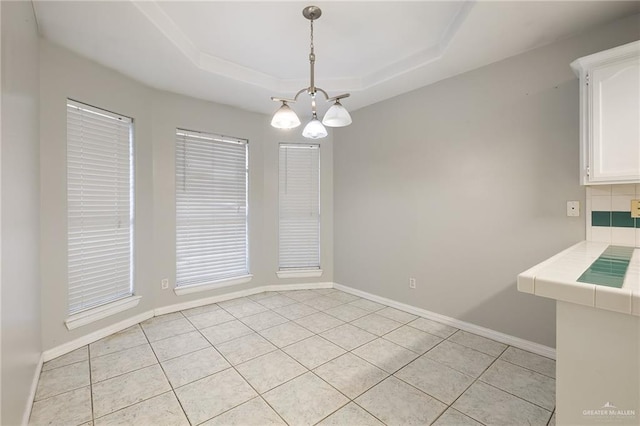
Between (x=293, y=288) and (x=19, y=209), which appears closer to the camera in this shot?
(x=19, y=209)

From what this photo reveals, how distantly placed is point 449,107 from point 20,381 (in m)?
3.81

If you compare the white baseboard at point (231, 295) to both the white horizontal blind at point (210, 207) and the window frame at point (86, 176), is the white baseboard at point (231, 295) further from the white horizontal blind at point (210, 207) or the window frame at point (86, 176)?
the window frame at point (86, 176)

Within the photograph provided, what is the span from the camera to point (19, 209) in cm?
154

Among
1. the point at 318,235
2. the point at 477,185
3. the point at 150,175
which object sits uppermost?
the point at 150,175

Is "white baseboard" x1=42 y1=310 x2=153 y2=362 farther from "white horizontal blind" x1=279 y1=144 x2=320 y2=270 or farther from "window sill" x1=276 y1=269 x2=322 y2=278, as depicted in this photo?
"white horizontal blind" x1=279 y1=144 x2=320 y2=270

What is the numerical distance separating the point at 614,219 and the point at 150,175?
162 inches

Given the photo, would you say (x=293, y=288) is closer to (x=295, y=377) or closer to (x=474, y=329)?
(x=295, y=377)

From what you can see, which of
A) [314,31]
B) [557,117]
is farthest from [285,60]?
[557,117]

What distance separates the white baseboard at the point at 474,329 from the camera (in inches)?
90.3

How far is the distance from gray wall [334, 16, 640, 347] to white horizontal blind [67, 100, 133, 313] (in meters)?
2.68

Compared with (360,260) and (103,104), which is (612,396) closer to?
(360,260)

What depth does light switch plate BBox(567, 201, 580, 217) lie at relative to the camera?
2.14 metres

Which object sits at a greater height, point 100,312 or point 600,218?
point 600,218

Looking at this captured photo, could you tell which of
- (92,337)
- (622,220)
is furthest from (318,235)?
(622,220)
